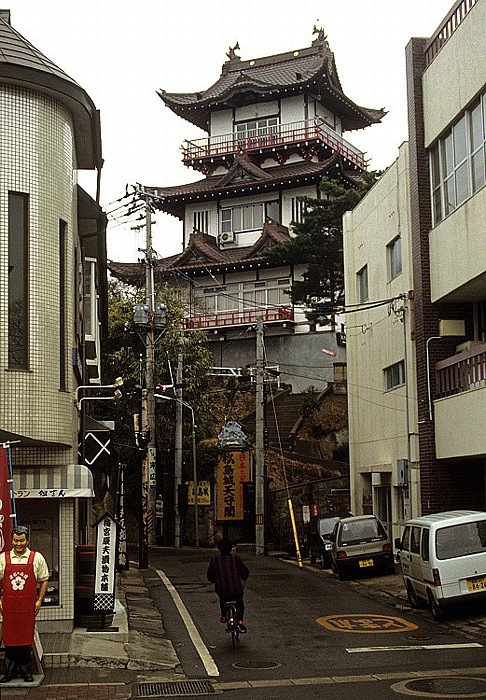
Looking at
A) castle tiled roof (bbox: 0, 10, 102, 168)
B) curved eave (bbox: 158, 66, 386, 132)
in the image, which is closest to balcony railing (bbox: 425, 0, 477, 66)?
castle tiled roof (bbox: 0, 10, 102, 168)

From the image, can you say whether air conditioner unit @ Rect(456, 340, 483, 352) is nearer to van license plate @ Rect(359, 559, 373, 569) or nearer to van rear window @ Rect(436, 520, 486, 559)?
van license plate @ Rect(359, 559, 373, 569)

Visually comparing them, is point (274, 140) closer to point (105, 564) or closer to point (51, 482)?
point (105, 564)

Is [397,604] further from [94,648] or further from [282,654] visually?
[94,648]

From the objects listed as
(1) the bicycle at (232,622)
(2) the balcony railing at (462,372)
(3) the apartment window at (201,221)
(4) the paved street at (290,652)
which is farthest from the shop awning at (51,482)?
(3) the apartment window at (201,221)

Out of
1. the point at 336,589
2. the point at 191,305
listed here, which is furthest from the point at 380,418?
the point at 191,305

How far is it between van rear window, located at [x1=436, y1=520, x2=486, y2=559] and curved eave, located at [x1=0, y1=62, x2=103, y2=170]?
30.8 feet

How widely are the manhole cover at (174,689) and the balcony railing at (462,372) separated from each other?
11824 mm

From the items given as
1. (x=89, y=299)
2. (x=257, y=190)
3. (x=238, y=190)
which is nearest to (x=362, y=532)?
(x=89, y=299)

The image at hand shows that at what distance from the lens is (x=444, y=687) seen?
11125mm

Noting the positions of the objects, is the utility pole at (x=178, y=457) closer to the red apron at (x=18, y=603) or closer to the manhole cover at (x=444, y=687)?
the red apron at (x=18, y=603)

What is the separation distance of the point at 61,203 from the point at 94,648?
6.87 metres

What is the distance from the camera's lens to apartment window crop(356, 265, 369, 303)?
34.0 m

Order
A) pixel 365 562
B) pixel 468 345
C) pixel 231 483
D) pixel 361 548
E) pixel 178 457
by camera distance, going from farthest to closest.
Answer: pixel 178 457, pixel 231 483, pixel 361 548, pixel 365 562, pixel 468 345

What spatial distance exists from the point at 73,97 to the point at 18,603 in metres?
8.20
